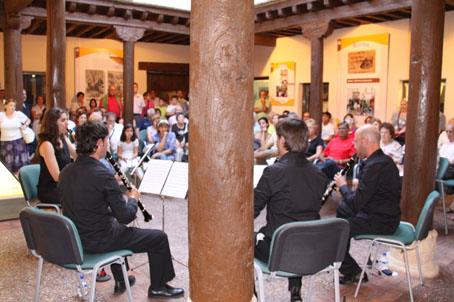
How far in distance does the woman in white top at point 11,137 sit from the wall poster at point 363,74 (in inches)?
313

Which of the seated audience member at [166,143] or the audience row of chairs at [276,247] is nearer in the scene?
the audience row of chairs at [276,247]

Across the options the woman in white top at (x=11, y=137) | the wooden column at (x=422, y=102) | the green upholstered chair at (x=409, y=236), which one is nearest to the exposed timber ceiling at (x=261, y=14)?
the woman in white top at (x=11, y=137)

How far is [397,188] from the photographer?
3.64m

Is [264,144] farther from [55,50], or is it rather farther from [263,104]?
[263,104]

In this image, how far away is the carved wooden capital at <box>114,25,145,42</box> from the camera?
11.2 m

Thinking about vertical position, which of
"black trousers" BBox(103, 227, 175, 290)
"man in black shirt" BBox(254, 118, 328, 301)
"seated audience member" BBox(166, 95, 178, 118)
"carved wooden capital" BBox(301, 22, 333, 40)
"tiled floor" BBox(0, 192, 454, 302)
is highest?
"carved wooden capital" BBox(301, 22, 333, 40)

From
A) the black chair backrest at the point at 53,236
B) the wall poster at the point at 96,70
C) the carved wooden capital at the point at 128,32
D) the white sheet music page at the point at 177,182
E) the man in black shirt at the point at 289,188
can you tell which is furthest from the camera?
the wall poster at the point at 96,70

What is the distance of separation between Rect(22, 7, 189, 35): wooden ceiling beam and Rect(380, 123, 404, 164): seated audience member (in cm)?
726

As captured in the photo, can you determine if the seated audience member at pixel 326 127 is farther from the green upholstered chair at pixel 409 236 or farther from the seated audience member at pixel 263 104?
the green upholstered chair at pixel 409 236

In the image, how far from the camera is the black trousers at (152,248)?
3.24 metres

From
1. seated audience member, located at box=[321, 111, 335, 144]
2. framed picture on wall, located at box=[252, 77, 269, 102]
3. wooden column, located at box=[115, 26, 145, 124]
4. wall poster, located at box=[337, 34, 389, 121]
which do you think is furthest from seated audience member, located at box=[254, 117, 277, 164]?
framed picture on wall, located at box=[252, 77, 269, 102]

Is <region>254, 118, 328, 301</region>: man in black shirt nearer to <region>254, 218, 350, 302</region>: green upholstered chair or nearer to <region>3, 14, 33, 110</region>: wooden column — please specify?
<region>254, 218, 350, 302</region>: green upholstered chair

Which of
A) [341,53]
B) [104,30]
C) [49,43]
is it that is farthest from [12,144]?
[341,53]

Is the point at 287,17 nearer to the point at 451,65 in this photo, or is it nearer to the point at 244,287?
the point at 451,65
